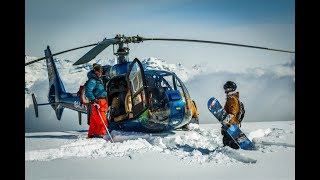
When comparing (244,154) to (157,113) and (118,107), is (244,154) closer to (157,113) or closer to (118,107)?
(157,113)

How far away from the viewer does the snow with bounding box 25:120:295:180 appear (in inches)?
157

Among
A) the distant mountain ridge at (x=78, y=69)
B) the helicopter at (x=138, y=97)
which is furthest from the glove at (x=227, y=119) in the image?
the helicopter at (x=138, y=97)

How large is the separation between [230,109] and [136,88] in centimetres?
124

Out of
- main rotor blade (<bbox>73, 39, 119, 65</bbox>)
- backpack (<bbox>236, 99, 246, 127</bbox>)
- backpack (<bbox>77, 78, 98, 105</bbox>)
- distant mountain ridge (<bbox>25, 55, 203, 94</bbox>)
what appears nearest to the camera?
backpack (<bbox>236, 99, 246, 127</bbox>)

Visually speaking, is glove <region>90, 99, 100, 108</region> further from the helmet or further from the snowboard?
the helmet

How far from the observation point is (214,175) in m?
3.95

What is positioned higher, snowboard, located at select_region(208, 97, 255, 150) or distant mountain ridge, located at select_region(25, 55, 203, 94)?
distant mountain ridge, located at select_region(25, 55, 203, 94)

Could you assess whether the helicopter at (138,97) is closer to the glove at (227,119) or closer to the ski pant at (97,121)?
the ski pant at (97,121)

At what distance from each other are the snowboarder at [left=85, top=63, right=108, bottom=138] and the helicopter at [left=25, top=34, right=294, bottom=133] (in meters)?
0.23

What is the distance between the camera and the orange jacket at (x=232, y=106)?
448 cm

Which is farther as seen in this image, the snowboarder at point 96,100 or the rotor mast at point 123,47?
the snowboarder at point 96,100

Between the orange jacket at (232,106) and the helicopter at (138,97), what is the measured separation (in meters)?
0.92

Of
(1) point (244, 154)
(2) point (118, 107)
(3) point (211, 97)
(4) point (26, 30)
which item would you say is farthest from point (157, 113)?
(4) point (26, 30)

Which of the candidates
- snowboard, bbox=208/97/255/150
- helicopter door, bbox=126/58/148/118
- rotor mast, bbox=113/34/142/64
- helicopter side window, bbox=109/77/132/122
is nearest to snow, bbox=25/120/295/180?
snowboard, bbox=208/97/255/150
